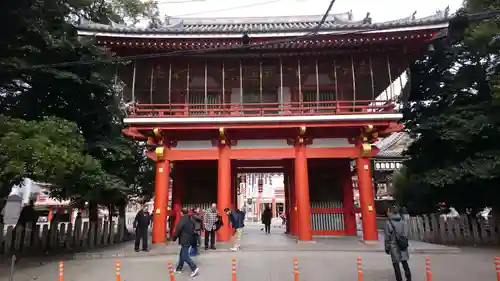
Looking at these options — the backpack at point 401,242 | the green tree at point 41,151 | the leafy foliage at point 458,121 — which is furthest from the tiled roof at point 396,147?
the green tree at point 41,151

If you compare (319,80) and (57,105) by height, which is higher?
(319,80)

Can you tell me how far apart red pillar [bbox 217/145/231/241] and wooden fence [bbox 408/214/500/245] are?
1010 centimetres

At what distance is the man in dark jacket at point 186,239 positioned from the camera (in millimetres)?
9617

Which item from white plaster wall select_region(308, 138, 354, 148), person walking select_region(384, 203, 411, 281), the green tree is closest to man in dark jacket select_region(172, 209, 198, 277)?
the green tree

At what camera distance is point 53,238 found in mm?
15633

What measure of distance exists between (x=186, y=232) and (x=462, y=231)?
13746 millimetres

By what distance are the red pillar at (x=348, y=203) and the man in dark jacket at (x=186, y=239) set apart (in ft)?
31.9

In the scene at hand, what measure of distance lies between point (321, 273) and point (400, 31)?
389 inches

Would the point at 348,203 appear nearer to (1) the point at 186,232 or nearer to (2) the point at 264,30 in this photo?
(2) the point at 264,30

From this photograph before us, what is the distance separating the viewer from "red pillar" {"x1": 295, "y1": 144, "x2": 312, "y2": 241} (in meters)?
14.3

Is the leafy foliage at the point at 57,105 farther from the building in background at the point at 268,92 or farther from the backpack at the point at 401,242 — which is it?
the backpack at the point at 401,242

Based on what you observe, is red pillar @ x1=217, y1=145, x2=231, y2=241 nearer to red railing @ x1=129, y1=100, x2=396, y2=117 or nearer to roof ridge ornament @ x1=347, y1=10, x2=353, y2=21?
red railing @ x1=129, y1=100, x2=396, y2=117

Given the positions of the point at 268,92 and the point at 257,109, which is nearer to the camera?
the point at 257,109

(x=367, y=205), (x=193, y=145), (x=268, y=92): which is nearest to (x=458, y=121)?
(x=367, y=205)
